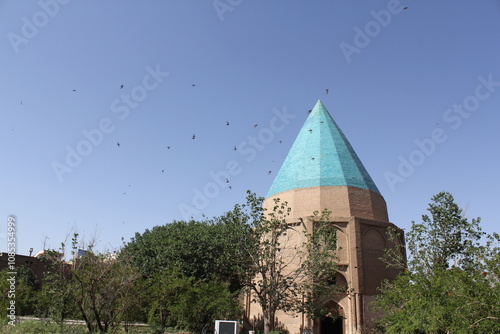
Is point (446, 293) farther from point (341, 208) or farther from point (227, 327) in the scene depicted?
point (341, 208)

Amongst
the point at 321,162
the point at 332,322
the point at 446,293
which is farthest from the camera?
the point at 321,162

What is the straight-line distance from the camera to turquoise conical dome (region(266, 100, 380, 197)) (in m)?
23.0

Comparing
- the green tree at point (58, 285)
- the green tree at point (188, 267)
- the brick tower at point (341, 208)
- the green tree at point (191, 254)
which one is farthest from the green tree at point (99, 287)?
the brick tower at point (341, 208)

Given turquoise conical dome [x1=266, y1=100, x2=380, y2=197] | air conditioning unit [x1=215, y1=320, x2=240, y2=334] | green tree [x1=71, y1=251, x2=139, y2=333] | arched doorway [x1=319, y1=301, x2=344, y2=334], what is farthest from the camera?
turquoise conical dome [x1=266, y1=100, x2=380, y2=197]

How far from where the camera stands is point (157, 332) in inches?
672

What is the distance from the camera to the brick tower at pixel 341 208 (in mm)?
19984

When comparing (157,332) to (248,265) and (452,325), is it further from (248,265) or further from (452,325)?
(452,325)

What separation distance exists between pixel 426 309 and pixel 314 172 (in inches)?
505

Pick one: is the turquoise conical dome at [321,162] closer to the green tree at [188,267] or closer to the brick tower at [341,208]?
the brick tower at [341,208]

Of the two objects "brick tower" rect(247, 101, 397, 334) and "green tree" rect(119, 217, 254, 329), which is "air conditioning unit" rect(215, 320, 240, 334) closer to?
"green tree" rect(119, 217, 254, 329)

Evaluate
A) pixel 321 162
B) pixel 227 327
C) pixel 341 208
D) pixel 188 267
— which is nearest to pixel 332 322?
pixel 341 208

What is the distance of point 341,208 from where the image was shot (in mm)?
22031

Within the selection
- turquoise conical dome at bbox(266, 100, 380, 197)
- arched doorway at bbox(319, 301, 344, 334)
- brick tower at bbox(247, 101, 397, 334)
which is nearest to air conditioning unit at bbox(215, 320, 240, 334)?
brick tower at bbox(247, 101, 397, 334)

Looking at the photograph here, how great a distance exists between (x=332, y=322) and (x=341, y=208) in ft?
20.6
